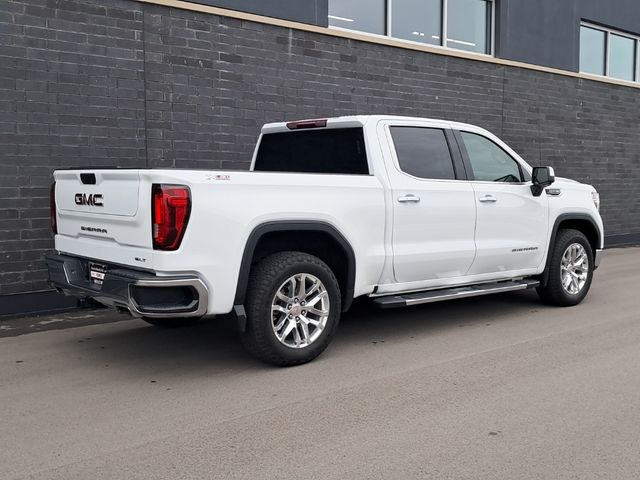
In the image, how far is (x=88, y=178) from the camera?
5.27 meters

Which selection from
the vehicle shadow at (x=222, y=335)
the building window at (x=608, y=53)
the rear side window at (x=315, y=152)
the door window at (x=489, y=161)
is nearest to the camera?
the vehicle shadow at (x=222, y=335)

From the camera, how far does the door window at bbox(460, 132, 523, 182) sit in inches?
270

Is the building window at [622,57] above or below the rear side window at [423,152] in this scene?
above

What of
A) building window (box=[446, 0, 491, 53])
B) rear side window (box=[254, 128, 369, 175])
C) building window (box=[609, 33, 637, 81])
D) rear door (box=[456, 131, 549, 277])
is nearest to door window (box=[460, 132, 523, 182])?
rear door (box=[456, 131, 549, 277])

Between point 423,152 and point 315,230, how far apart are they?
1620mm

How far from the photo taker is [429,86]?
11.7m

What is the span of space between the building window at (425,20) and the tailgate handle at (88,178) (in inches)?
242

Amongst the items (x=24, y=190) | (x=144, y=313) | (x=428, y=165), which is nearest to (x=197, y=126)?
(x=24, y=190)

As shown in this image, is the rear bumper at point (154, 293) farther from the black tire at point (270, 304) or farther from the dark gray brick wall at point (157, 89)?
the dark gray brick wall at point (157, 89)

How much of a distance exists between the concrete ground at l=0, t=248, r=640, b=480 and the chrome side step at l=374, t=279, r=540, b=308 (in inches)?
15.6

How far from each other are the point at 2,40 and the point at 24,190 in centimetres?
161

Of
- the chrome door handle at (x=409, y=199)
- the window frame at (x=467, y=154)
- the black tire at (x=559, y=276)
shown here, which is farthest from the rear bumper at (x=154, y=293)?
the black tire at (x=559, y=276)

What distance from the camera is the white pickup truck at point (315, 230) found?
4.74m

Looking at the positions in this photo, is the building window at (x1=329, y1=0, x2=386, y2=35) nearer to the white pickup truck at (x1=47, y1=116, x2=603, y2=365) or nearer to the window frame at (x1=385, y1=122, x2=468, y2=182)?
the white pickup truck at (x1=47, y1=116, x2=603, y2=365)
